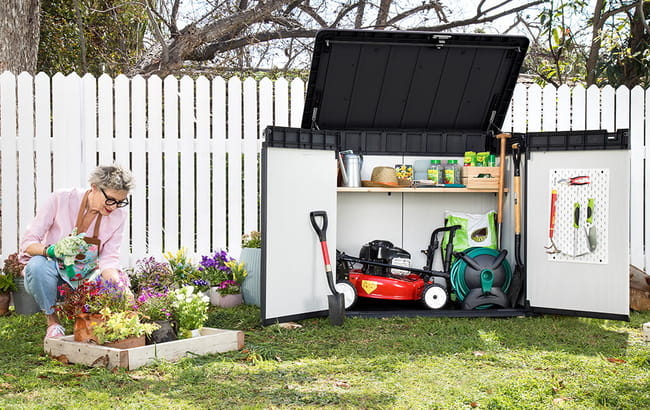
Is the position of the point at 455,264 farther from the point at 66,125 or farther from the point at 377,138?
the point at 66,125

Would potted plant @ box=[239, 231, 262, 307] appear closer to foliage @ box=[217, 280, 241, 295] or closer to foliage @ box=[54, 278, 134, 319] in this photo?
foliage @ box=[217, 280, 241, 295]

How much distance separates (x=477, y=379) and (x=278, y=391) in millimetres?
970

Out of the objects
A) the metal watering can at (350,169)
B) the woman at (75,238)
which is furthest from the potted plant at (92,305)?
the metal watering can at (350,169)

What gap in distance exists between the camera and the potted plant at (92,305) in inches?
144

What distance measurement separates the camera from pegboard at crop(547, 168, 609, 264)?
4.87m

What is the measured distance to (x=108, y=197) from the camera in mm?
4121

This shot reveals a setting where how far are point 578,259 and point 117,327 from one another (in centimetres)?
320

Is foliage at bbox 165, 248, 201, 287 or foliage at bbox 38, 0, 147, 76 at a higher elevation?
foliage at bbox 38, 0, 147, 76

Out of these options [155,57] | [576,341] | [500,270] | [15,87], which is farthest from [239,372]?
[155,57]

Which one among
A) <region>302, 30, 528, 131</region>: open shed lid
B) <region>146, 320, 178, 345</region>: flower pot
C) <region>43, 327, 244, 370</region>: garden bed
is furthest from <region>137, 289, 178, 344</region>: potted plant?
<region>302, 30, 528, 131</region>: open shed lid

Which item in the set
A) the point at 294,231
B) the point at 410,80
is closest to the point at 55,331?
the point at 294,231

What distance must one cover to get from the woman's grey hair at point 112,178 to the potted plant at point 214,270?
178 centimetres

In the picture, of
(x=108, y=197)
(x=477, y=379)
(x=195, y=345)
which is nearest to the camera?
(x=477, y=379)

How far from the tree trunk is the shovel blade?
4075 millimetres
